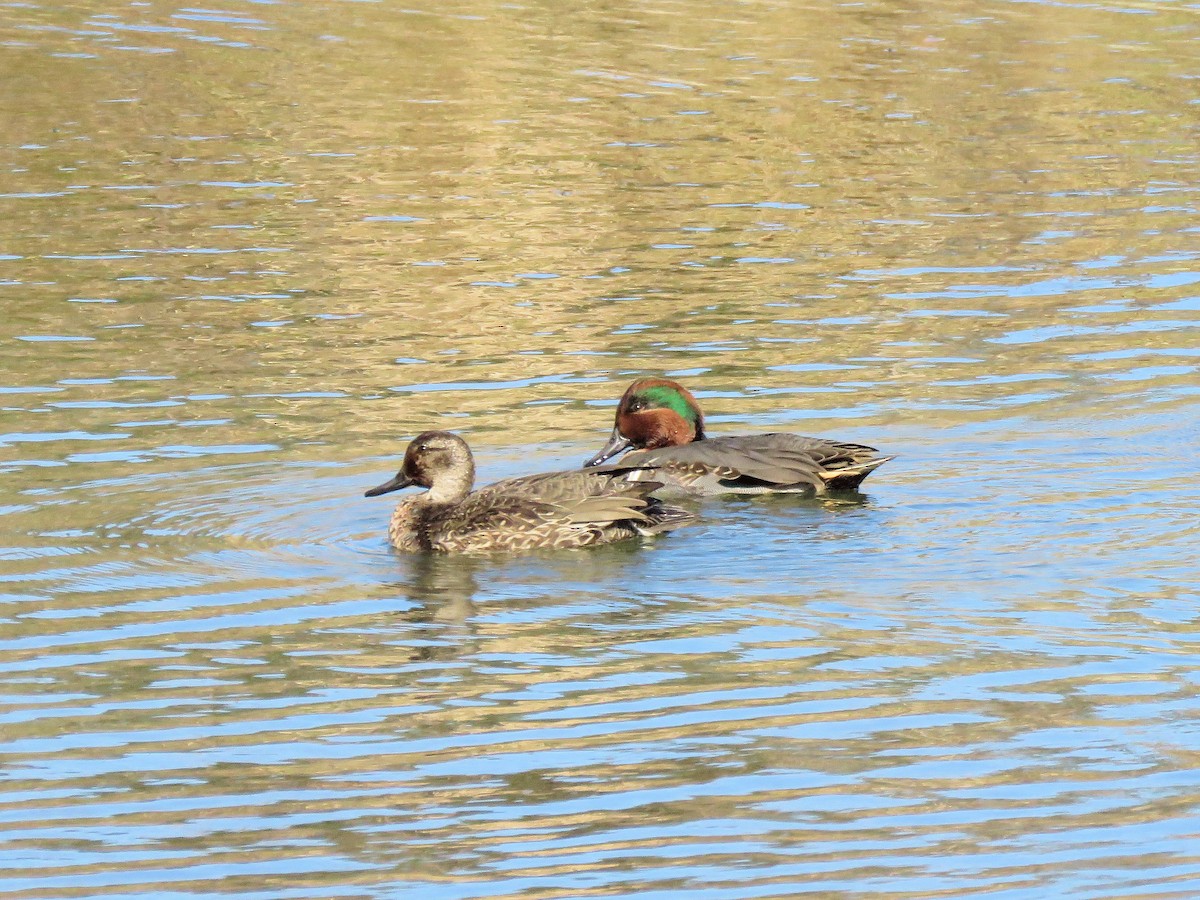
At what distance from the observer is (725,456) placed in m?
11.2

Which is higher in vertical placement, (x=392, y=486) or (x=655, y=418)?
(x=655, y=418)

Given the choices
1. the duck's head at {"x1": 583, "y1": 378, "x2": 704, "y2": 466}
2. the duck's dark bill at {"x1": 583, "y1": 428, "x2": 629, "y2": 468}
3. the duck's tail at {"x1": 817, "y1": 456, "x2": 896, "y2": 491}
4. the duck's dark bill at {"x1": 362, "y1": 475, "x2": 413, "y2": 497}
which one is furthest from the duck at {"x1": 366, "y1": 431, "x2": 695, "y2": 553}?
the duck's head at {"x1": 583, "y1": 378, "x2": 704, "y2": 466}

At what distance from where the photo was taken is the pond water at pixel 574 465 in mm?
6684

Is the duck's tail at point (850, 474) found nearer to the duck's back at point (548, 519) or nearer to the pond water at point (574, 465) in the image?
the pond water at point (574, 465)

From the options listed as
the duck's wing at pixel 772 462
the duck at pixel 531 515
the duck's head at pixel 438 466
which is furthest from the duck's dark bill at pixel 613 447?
the duck's head at pixel 438 466

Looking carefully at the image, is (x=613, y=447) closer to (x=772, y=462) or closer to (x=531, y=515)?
(x=772, y=462)

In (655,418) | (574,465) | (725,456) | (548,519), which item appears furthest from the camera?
(574,465)

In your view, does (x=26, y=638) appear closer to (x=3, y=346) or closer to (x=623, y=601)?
(x=623, y=601)

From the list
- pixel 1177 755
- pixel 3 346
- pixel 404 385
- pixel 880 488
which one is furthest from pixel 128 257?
pixel 1177 755

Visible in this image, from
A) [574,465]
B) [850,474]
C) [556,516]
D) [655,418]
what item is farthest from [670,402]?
[556,516]

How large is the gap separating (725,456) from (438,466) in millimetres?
1425

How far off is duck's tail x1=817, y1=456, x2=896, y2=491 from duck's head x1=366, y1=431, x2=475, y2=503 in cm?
176

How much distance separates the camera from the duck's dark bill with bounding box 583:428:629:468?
465 inches

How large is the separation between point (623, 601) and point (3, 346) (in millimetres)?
6654
